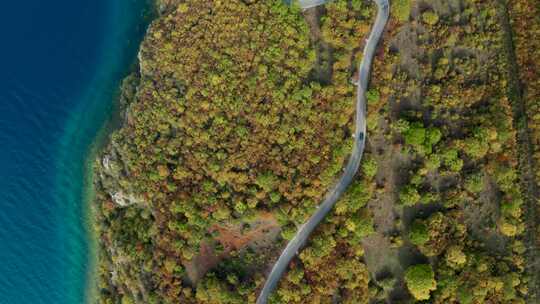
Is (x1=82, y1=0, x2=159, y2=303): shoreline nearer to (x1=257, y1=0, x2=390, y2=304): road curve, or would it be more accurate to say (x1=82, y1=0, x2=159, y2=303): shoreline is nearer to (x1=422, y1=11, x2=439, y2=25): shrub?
(x1=257, y1=0, x2=390, y2=304): road curve

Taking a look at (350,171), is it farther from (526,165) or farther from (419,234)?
(526,165)

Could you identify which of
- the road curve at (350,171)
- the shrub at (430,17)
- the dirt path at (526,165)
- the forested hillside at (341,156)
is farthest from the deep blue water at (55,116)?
the dirt path at (526,165)

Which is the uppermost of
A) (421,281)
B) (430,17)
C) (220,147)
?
(430,17)

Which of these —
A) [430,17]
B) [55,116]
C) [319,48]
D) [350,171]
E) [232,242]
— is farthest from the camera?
[55,116]

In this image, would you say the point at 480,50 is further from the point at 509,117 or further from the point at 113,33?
the point at 113,33

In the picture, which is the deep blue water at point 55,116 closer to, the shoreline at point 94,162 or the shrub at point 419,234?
the shoreline at point 94,162

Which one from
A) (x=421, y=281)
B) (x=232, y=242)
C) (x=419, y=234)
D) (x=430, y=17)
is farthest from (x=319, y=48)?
(x=421, y=281)

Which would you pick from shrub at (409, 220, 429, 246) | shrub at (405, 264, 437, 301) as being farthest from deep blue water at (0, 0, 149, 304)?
shrub at (405, 264, 437, 301)
